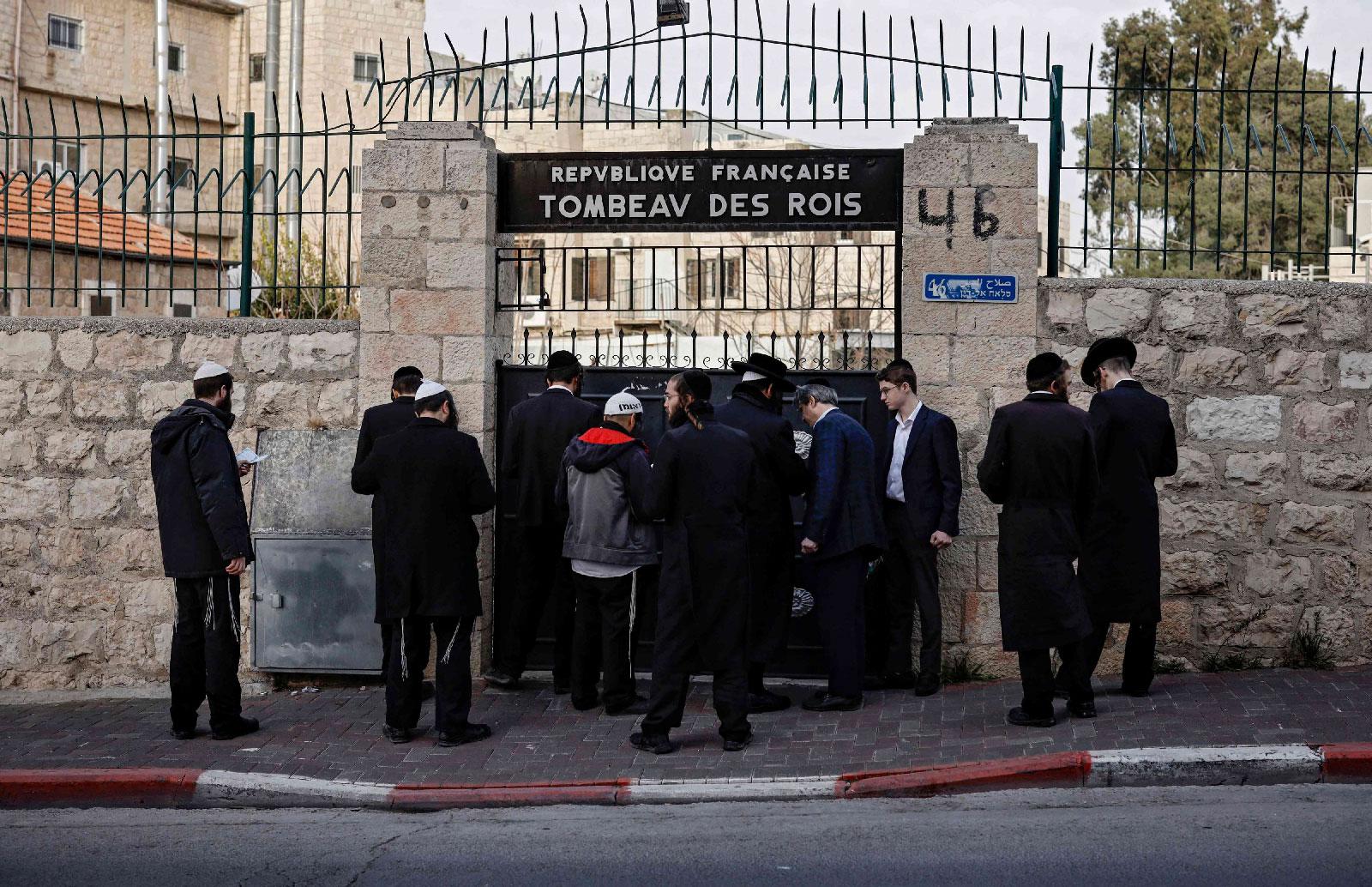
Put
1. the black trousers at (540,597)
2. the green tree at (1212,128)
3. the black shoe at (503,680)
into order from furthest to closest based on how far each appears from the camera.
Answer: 1. the green tree at (1212,128)
2. the black shoe at (503,680)
3. the black trousers at (540,597)

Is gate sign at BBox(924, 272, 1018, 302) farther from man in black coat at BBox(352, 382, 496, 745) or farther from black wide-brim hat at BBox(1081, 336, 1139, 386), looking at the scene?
man in black coat at BBox(352, 382, 496, 745)

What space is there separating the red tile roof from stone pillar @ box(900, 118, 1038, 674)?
4.35 metres

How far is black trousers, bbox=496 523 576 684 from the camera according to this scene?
8.34 metres

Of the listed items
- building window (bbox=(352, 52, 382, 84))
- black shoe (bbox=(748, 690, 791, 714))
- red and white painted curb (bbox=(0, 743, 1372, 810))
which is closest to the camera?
red and white painted curb (bbox=(0, 743, 1372, 810))

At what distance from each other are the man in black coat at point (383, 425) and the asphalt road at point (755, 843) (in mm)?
1616

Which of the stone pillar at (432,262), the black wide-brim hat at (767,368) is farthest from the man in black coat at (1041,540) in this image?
the stone pillar at (432,262)

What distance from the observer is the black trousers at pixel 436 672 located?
7.33 metres

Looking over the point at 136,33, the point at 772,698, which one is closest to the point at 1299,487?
the point at 772,698

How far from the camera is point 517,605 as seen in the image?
8.44m

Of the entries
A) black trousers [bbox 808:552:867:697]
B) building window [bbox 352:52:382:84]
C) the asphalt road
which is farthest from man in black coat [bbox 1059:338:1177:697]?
building window [bbox 352:52:382:84]

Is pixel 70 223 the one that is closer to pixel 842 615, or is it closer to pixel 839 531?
pixel 839 531

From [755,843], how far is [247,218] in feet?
18.2

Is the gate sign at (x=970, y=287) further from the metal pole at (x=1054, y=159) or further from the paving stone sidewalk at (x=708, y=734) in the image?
the paving stone sidewalk at (x=708, y=734)

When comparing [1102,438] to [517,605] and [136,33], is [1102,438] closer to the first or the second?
[517,605]
